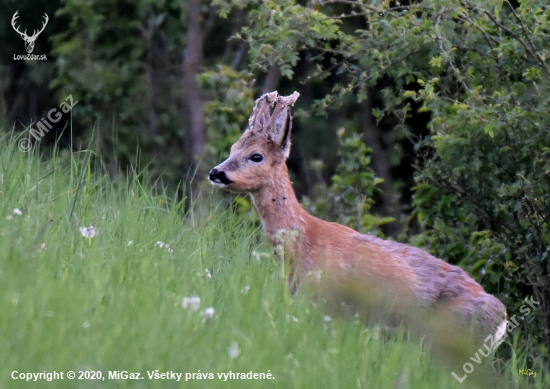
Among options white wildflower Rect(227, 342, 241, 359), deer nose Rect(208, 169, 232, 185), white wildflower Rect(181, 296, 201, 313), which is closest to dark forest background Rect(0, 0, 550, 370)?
deer nose Rect(208, 169, 232, 185)

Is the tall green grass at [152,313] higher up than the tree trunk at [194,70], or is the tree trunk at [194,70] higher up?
the tall green grass at [152,313]

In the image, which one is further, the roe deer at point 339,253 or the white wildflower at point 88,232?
the roe deer at point 339,253

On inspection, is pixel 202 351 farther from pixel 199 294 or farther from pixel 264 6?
pixel 264 6

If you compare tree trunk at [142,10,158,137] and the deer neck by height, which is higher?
the deer neck

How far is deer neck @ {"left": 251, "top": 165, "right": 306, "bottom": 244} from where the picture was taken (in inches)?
278

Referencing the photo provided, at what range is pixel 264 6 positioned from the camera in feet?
27.2

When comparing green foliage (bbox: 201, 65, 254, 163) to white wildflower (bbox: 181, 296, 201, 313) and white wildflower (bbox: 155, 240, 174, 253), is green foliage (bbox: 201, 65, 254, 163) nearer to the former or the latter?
white wildflower (bbox: 155, 240, 174, 253)

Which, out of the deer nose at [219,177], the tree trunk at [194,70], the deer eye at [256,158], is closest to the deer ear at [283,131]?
the deer eye at [256,158]

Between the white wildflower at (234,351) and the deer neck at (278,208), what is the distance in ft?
8.29

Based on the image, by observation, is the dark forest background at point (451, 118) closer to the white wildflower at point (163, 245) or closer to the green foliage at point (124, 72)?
the white wildflower at point (163, 245)

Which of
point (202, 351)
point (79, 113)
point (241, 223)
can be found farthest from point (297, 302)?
point (79, 113)

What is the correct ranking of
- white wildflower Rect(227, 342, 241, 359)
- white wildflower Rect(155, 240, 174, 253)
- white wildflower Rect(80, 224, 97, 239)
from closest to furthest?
white wildflower Rect(227, 342, 241, 359) < white wildflower Rect(80, 224, 97, 239) < white wildflower Rect(155, 240, 174, 253)

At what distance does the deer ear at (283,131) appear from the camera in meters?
7.40

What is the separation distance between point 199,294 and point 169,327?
0.66m
